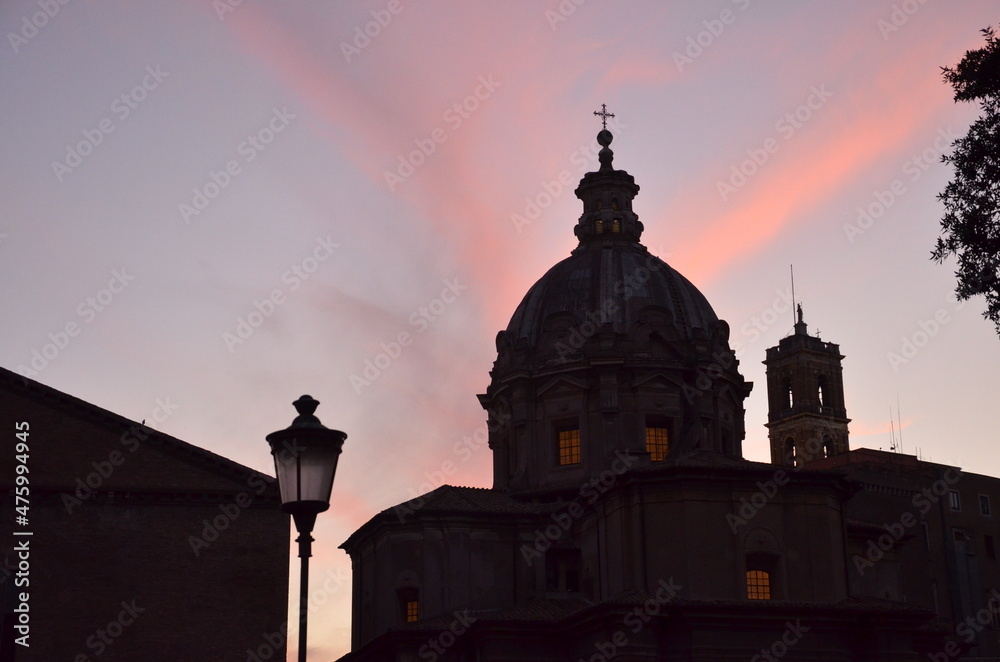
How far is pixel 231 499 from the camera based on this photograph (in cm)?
3950

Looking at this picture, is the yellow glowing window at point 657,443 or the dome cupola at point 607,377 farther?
the yellow glowing window at point 657,443

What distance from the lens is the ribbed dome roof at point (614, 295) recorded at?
5312 cm

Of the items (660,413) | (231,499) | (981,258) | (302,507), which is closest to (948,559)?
(660,413)

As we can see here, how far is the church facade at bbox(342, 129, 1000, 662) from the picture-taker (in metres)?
40.1

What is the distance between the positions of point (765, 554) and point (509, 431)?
13.8 metres

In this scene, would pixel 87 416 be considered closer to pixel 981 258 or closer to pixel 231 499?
pixel 231 499

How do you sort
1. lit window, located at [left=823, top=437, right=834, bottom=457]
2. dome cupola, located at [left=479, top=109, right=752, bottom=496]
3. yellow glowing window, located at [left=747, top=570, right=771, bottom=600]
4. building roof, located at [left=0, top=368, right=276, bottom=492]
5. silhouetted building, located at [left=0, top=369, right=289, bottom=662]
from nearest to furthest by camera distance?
silhouetted building, located at [left=0, top=369, right=289, bottom=662], building roof, located at [left=0, top=368, right=276, bottom=492], yellow glowing window, located at [left=747, top=570, right=771, bottom=600], dome cupola, located at [left=479, top=109, right=752, bottom=496], lit window, located at [left=823, top=437, right=834, bottom=457]

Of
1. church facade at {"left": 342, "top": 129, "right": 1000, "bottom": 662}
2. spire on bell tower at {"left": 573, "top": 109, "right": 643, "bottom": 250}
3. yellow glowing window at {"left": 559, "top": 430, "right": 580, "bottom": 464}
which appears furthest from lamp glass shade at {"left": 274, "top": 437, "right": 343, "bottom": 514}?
spire on bell tower at {"left": 573, "top": 109, "right": 643, "bottom": 250}

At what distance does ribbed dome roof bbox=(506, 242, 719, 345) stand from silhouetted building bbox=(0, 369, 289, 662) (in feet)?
57.6
